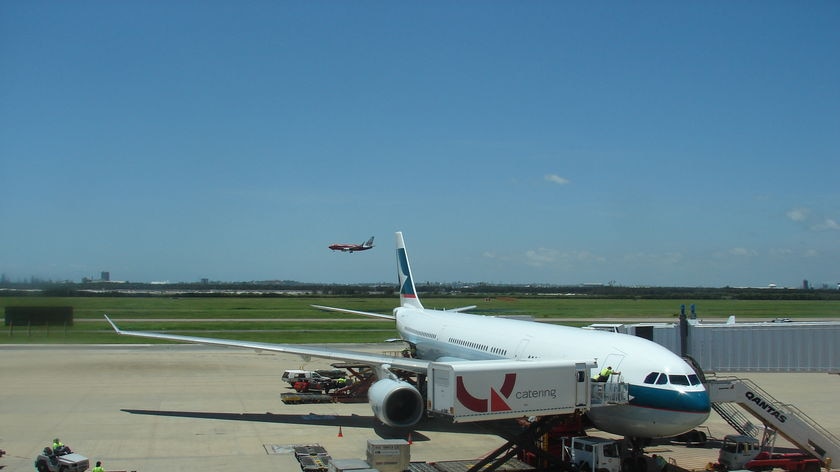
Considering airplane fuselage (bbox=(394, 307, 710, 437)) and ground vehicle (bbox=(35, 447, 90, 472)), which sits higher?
airplane fuselage (bbox=(394, 307, 710, 437))

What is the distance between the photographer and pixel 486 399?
15992 millimetres

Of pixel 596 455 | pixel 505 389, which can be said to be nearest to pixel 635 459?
pixel 596 455

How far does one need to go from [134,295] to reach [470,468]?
332 ft

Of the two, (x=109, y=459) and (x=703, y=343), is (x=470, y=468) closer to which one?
(x=109, y=459)

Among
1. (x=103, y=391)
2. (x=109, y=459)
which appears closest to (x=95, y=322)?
(x=103, y=391)

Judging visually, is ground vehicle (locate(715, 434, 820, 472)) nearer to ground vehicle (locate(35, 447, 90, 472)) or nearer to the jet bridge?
the jet bridge

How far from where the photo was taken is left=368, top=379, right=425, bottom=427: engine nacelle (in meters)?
21.0

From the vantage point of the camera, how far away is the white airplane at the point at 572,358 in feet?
55.5

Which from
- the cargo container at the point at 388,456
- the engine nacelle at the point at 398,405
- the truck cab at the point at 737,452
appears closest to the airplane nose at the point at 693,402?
the truck cab at the point at 737,452

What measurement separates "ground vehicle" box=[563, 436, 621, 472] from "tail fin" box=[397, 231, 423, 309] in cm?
2280

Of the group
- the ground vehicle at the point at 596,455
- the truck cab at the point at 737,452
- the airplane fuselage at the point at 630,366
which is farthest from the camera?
the truck cab at the point at 737,452

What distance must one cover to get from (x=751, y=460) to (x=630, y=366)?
4.51 meters

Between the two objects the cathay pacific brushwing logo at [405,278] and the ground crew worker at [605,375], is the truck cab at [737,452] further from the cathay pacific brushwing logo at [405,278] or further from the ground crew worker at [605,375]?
the cathay pacific brushwing logo at [405,278]

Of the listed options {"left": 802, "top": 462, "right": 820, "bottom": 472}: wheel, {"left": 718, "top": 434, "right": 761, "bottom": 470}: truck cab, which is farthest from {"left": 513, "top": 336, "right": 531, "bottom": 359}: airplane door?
{"left": 802, "top": 462, "right": 820, "bottom": 472}: wheel
